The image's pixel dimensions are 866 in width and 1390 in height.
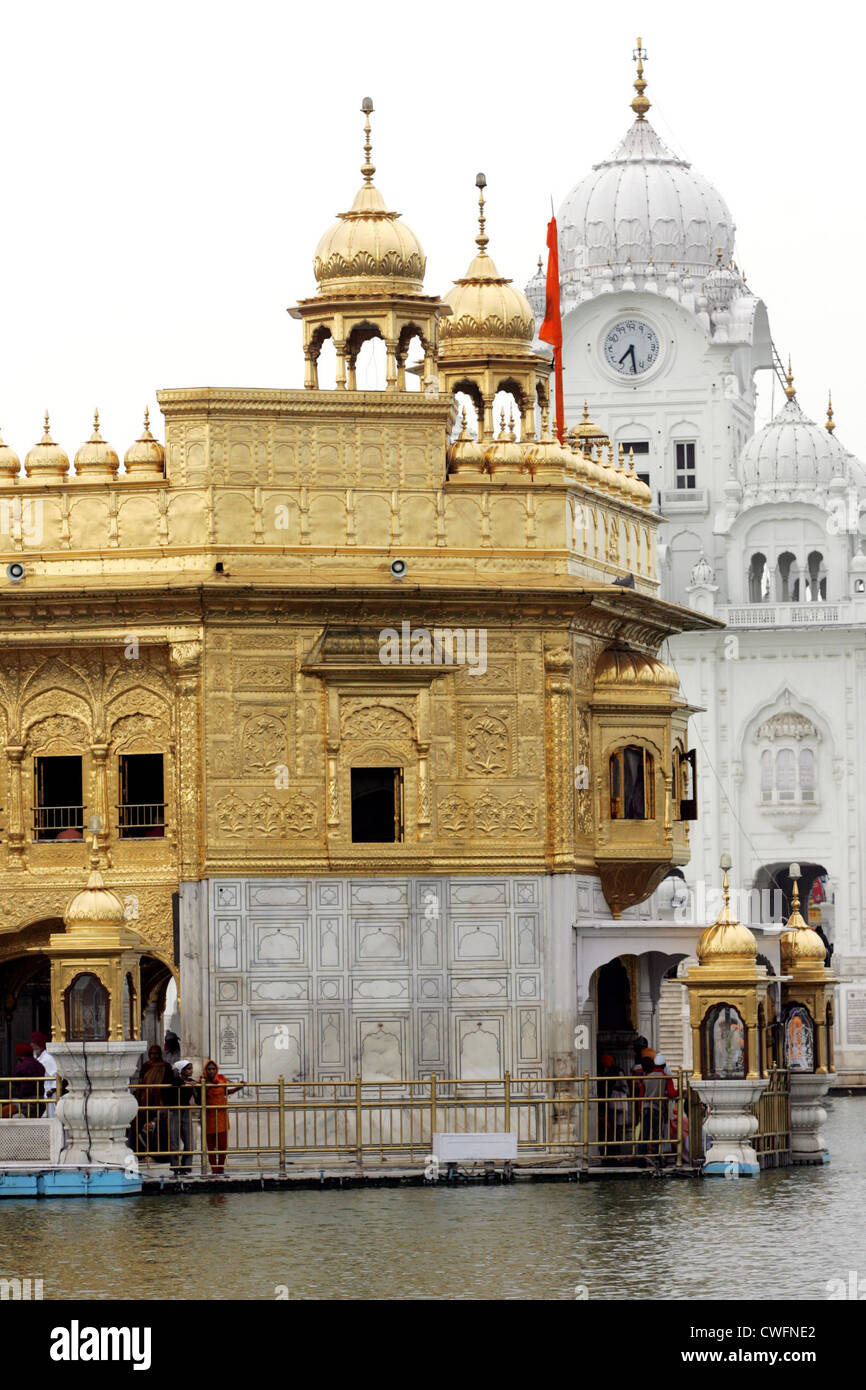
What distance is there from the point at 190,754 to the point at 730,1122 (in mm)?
7636

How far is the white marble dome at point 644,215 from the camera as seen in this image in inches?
3324

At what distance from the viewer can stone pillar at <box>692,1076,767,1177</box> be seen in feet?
121

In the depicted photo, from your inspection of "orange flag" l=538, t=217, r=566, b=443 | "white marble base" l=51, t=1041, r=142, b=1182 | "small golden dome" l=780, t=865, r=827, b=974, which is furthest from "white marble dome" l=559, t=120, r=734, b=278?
"white marble base" l=51, t=1041, r=142, b=1182

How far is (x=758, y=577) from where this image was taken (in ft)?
270

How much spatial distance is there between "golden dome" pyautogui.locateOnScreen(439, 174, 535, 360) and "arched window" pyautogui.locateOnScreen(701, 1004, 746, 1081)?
42.3 ft

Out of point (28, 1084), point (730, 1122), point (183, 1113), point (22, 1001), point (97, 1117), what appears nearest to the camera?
point (97, 1117)

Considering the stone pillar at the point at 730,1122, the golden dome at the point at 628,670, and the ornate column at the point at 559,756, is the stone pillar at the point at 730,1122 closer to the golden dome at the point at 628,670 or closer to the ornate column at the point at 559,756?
the ornate column at the point at 559,756

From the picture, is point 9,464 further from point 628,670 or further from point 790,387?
point 790,387

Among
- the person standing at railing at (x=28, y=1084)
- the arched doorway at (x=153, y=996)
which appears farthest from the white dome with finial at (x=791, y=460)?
the person standing at railing at (x=28, y=1084)

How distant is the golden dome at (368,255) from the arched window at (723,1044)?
1026 cm

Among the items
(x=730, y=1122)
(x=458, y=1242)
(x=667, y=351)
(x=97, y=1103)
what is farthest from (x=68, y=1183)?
(x=667, y=351)

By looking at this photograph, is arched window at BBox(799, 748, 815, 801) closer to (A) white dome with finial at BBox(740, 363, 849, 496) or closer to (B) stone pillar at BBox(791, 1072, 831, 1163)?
(A) white dome with finial at BBox(740, 363, 849, 496)
